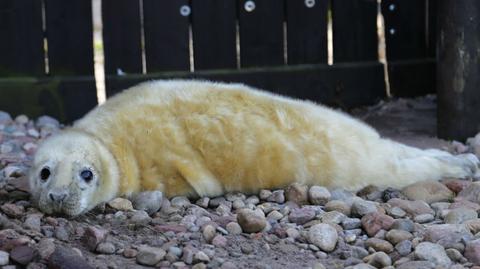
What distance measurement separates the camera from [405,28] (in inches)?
236

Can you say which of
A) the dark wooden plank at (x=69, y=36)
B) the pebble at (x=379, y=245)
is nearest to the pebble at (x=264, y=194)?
the pebble at (x=379, y=245)

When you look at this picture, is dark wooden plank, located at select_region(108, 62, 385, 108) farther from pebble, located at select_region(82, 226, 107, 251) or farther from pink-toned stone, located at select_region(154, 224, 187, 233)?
pebble, located at select_region(82, 226, 107, 251)

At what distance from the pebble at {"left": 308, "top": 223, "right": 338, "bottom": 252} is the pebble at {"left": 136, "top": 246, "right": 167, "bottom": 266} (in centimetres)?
53

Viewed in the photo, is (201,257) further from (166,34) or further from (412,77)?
(412,77)

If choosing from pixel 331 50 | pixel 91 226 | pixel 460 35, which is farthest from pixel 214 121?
pixel 331 50

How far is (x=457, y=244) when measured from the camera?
284 centimetres

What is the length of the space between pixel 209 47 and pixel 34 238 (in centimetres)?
273

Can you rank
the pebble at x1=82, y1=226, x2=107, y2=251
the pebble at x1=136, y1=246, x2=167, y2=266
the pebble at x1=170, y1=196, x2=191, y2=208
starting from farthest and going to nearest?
1. the pebble at x1=170, y1=196, x2=191, y2=208
2. the pebble at x1=82, y1=226, x2=107, y2=251
3. the pebble at x1=136, y1=246, x2=167, y2=266

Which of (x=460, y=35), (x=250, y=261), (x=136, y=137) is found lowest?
(x=250, y=261)

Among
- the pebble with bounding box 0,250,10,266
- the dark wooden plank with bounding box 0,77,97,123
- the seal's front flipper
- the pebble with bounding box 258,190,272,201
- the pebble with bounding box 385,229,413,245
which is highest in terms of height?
A: the dark wooden plank with bounding box 0,77,97,123

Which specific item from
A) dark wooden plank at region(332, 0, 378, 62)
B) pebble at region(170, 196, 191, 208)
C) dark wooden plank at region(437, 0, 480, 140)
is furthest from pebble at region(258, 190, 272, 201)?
dark wooden plank at region(332, 0, 378, 62)

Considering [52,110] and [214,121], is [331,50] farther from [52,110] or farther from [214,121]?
[214,121]

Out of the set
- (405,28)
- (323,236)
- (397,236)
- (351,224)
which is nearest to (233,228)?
(323,236)

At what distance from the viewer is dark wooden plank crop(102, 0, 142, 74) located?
17.1ft
